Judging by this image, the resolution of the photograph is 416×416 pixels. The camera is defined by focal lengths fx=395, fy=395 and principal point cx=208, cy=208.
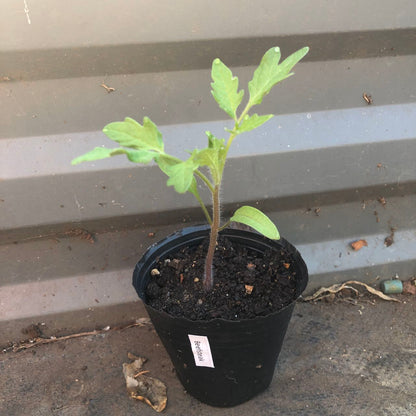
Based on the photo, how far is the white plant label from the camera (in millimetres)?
1062

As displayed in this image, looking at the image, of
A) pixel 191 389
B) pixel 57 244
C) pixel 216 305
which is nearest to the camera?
pixel 216 305

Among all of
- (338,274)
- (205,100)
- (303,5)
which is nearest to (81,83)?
(205,100)

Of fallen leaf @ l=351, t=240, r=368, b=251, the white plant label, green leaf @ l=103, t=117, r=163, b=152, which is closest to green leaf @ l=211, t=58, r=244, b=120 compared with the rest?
green leaf @ l=103, t=117, r=163, b=152

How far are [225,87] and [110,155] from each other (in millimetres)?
358

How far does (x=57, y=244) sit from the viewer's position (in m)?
1.38

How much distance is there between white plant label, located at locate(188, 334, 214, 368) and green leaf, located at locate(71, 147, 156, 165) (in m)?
0.54

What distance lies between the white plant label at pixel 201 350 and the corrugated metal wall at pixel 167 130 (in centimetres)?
45

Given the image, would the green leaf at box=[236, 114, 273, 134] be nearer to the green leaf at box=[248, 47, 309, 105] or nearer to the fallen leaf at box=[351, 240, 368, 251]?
the green leaf at box=[248, 47, 309, 105]

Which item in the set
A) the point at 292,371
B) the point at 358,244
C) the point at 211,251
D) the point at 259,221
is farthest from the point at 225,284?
the point at 358,244

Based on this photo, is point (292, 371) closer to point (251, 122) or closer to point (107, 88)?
point (251, 122)

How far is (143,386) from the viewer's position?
1284 millimetres

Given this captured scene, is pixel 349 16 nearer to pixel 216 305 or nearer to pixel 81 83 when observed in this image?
pixel 81 83

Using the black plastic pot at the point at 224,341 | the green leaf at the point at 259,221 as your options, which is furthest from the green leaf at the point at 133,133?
the black plastic pot at the point at 224,341

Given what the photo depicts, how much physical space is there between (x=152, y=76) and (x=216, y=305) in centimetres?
75
